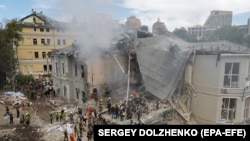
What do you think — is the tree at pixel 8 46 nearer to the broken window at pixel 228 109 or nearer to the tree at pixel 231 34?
the broken window at pixel 228 109

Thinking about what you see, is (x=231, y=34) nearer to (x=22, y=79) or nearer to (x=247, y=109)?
(x=247, y=109)

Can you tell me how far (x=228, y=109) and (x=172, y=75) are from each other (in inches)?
202

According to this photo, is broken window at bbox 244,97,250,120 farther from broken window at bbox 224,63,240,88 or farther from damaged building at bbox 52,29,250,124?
broken window at bbox 224,63,240,88

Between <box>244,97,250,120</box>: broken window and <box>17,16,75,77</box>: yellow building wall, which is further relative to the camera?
<box>17,16,75,77</box>: yellow building wall

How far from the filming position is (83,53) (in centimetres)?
2116

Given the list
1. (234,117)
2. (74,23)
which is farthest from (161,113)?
(74,23)

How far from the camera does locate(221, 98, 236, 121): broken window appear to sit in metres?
17.6

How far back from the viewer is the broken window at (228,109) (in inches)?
695

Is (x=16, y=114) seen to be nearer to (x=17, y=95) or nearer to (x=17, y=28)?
(x=17, y=95)

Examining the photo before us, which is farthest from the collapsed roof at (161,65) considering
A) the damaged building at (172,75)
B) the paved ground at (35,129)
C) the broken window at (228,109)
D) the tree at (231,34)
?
the tree at (231,34)

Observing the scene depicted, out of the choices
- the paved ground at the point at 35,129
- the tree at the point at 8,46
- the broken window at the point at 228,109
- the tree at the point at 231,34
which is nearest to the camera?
the paved ground at the point at 35,129

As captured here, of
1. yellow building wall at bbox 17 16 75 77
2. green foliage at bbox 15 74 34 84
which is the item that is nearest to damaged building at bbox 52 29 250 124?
green foliage at bbox 15 74 34 84

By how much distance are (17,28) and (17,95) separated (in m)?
14.1

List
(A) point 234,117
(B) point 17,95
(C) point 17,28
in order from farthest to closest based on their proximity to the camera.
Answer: (C) point 17,28 < (B) point 17,95 < (A) point 234,117
